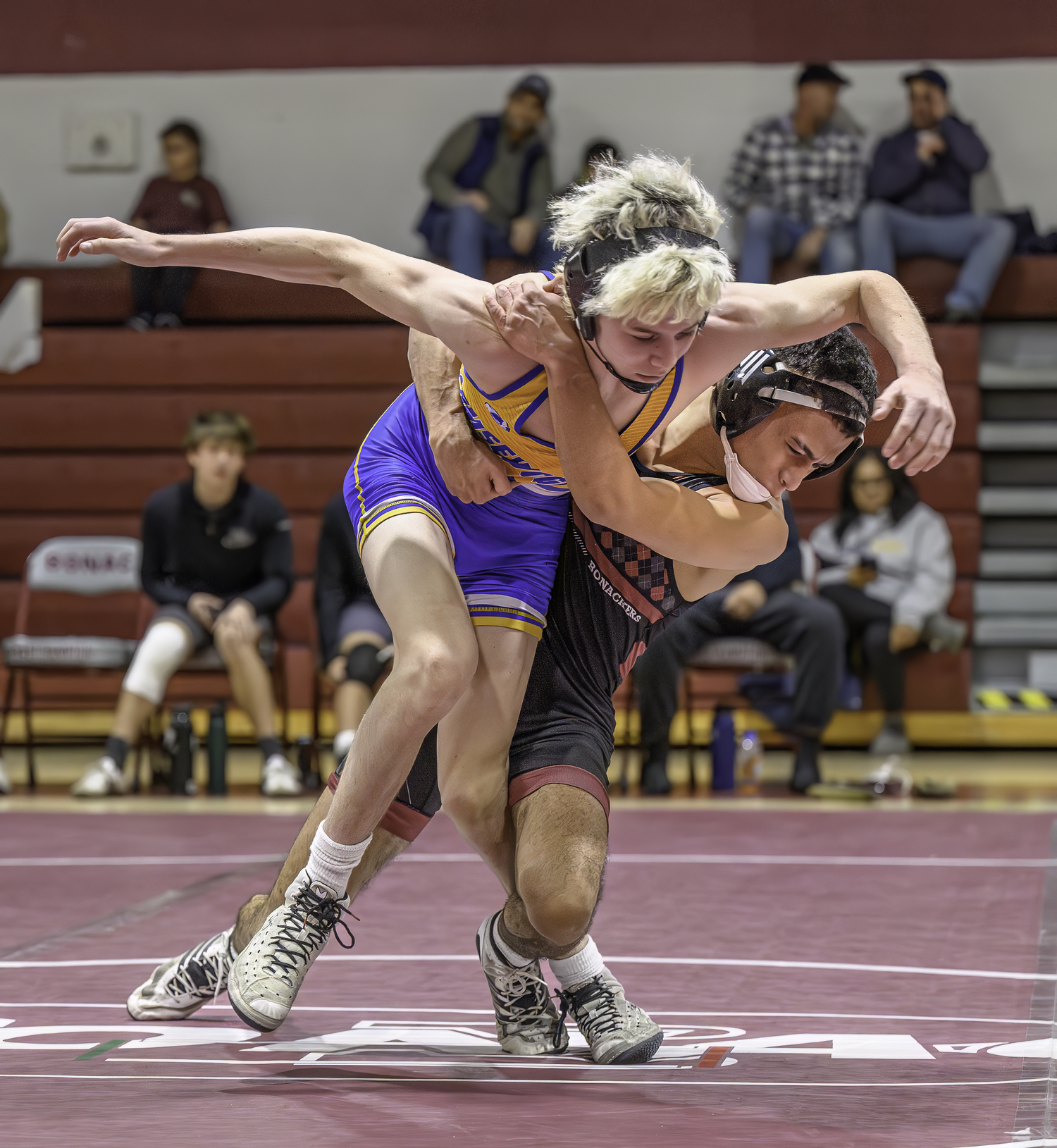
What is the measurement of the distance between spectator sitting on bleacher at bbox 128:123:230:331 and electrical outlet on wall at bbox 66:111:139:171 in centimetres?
44

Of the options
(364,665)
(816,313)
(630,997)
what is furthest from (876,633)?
(816,313)

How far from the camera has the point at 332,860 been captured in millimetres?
2324

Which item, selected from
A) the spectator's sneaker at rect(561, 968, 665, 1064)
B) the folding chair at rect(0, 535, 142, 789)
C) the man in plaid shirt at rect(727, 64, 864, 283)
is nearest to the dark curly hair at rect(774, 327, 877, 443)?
the spectator's sneaker at rect(561, 968, 665, 1064)

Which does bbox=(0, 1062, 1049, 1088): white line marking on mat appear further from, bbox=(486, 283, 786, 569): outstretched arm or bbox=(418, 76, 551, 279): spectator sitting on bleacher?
bbox=(418, 76, 551, 279): spectator sitting on bleacher

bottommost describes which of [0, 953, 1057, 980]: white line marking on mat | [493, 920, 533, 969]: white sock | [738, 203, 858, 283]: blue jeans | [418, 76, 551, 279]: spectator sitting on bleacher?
[0, 953, 1057, 980]: white line marking on mat

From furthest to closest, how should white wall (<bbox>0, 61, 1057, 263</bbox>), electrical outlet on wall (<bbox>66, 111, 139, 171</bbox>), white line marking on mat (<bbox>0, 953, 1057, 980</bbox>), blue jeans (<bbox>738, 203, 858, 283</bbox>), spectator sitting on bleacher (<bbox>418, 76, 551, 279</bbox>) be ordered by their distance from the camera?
electrical outlet on wall (<bbox>66, 111, 139, 171</bbox>) < white wall (<bbox>0, 61, 1057, 263</bbox>) < spectator sitting on bleacher (<bbox>418, 76, 551, 279</bbox>) < blue jeans (<bbox>738, 203, 858, 283</bbox>) < white line marking on mat (<bbox>0, 953, 1057, 980</bbox>)

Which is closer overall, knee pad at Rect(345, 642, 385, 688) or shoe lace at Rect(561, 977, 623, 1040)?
shoe lace at Rect(561, 977, 623, 1040)

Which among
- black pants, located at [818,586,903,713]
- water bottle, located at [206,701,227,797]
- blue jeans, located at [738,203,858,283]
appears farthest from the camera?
blue jeans, located at [738,203,858,283]

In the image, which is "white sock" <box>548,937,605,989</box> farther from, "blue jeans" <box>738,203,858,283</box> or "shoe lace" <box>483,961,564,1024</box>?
"blue jeans" <box>738,203,858,283</box>

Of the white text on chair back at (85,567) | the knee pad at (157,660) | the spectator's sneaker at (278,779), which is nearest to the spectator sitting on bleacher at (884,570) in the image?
the spectator's sneaker at (278,779)

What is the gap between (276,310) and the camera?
838 cm

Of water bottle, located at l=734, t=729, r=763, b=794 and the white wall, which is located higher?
the white wall

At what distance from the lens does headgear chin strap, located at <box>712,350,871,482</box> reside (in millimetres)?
2332

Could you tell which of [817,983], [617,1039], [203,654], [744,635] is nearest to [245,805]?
[203,654]
